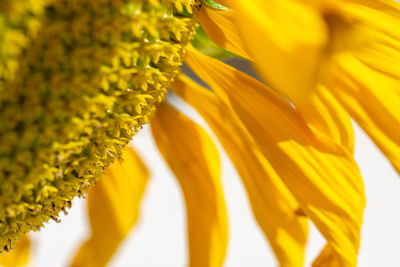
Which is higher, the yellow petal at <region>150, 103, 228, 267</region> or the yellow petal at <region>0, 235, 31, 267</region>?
the yellow petal at <region>150, 103, 228, 267</region>

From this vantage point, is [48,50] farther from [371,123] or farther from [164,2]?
[371,123]

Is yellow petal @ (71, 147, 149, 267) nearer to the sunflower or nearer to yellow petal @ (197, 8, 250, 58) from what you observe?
the sunflower

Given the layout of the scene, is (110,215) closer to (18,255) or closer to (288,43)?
(18,255)

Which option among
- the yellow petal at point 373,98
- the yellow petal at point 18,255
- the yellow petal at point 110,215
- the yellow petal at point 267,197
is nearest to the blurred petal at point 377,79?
the yellow petal at point 373,98

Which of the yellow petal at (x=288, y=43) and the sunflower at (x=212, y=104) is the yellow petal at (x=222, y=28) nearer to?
the sunflower at (x=212, y=104)

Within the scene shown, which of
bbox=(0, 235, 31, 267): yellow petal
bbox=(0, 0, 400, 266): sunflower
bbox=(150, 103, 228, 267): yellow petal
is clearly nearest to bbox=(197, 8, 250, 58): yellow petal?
bbox=(0, 0, 400, 266): sunflower

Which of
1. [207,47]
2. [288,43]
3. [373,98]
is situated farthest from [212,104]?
[288,43]
